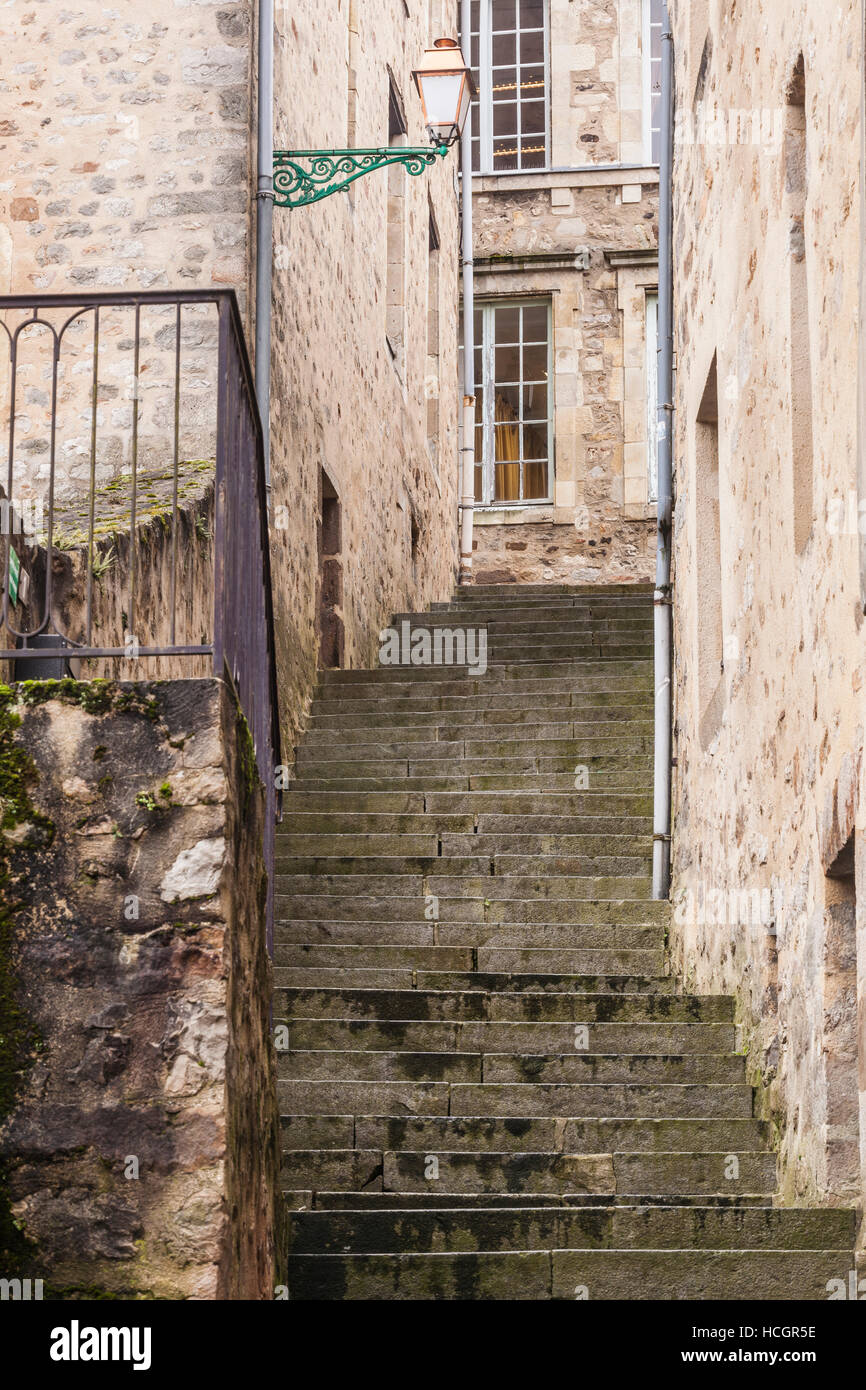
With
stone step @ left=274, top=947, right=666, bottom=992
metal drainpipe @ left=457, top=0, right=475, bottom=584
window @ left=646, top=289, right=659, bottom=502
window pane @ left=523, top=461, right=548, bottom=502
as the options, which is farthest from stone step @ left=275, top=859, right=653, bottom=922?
window pane @ left=523, top=461, right=548, bottom=502

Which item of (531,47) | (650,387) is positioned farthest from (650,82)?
(650,387)

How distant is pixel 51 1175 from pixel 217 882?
661mm

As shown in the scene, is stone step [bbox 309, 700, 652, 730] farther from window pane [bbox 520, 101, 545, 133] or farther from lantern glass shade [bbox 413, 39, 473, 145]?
window pane [bbox 520, 101, 545, 133]

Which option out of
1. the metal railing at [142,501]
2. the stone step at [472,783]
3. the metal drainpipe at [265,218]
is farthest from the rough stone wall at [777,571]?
the metal drainpipe at [265,218]

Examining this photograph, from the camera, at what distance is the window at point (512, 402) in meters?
19.5

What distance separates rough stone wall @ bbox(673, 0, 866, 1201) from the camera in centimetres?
530

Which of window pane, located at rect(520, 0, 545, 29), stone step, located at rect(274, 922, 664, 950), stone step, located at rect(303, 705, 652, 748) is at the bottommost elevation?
stone step, located at rect(274, 922, 664, 950)

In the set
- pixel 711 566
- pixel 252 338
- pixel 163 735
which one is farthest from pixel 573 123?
pixel 163 735

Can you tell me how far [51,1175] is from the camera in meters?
3.87

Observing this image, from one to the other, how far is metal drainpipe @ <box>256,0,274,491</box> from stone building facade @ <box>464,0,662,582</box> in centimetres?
917

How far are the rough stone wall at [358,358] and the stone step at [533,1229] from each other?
5210 mm

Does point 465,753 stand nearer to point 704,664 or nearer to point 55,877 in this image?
point 704,664

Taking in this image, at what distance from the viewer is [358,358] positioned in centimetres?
1341
